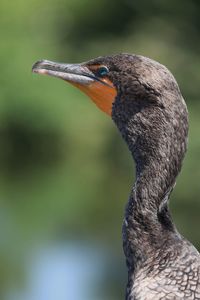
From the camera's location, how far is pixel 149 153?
20.2 ft

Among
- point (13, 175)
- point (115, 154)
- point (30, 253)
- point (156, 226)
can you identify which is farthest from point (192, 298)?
point (13, 175)

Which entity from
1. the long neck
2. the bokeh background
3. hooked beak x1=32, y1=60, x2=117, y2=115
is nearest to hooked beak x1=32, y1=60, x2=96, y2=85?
hooked beak x1=32, y1=60, x2=117, y2=115

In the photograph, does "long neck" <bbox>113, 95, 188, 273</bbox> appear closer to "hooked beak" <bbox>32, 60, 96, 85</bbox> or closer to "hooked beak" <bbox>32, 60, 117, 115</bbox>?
"hooked beak" <bbox>32, 60, 117, 115</bbox>

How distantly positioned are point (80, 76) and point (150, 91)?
473 mm

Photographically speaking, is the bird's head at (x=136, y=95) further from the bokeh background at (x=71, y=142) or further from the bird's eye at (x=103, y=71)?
the bokeh background at (x=71, y=142)

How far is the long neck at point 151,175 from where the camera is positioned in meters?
6.03

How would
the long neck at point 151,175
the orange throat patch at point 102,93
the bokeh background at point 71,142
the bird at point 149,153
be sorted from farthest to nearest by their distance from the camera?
the bokeh background at point 71,142
the orange throat patch at point 102,93
the long neck at point 151,175
the bird at point 149,153

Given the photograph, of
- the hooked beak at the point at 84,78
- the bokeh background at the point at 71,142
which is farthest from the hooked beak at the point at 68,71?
the bokeh background at the point at 71,142

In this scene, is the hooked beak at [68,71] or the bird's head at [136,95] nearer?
the bird's head at [136,95]

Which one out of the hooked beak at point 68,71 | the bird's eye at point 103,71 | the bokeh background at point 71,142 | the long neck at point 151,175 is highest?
the bird's eye at point 103,71

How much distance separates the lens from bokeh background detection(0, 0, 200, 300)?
53.7ft

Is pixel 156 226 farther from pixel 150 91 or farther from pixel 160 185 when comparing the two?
→ pixel 150 91

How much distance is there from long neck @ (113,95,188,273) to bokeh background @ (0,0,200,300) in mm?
8993

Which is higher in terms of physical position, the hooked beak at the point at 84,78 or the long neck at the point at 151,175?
the hooked beak at the point at 84,78
